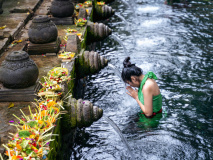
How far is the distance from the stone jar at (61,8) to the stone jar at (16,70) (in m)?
4.58

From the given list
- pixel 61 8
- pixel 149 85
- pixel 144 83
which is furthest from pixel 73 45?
pixel 149 85

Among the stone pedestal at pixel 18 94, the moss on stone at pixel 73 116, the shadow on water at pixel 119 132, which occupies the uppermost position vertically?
the stone pedestal at pixel 18 94

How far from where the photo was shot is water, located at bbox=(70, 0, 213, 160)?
5277mm

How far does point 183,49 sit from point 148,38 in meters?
1.72

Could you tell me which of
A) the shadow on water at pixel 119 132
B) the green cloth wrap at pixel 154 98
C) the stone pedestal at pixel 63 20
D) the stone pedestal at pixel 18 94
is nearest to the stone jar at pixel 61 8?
the stone pedestal at pixel 63 20

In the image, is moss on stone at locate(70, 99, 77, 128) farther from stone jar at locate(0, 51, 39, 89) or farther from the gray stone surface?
the gray stone surface

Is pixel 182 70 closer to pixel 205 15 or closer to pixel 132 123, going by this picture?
pixel 132 123

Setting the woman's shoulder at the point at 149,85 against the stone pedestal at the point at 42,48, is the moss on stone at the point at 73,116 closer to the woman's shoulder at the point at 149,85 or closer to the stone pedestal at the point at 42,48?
the woman's shoulder at the point at 149,85

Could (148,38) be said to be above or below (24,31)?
below

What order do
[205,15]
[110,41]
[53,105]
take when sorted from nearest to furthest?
[53,105], [110,41], [205,15]

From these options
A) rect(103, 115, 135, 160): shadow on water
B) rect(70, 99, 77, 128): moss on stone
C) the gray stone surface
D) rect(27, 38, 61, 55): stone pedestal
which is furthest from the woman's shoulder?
rect(27, 38, 61, 55): stone pedestal

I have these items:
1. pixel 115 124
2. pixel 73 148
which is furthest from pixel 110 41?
pixel 73 148

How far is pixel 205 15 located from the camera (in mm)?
13141

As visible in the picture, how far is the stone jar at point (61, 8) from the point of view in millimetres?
9028
